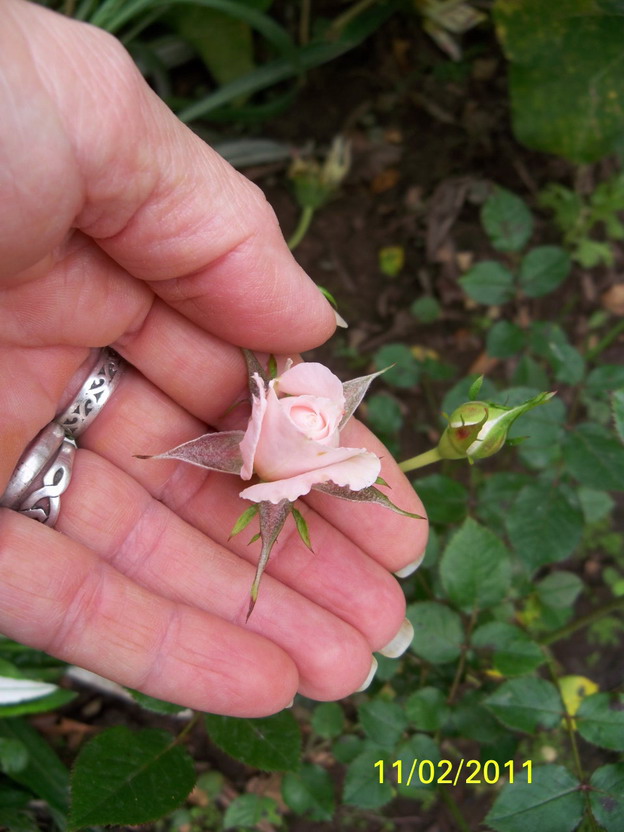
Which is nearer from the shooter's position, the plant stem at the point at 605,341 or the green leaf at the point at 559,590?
the green leaf at the point at 559,590

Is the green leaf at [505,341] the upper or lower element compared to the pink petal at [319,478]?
lower

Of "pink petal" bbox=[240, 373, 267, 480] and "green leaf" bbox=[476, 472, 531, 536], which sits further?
"green leaf" bbox=[476, 472, 531, 536]

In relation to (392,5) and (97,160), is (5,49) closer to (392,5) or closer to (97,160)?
(97,160)

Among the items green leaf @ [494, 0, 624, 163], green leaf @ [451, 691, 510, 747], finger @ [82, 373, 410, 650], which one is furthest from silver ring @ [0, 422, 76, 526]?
green leaf @ [494, 0, 624, 163]

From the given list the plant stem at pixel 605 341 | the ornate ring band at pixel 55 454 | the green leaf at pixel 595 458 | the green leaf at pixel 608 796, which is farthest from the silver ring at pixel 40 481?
the plant stem at pixel 605 341

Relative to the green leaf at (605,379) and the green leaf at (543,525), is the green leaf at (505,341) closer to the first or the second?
the green leaf at (605,379)

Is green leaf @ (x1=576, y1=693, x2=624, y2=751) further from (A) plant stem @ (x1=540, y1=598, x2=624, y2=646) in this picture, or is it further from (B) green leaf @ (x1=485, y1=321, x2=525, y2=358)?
(B) green leaf @ (x1=485, y1=321, x2=525, y2=358)
